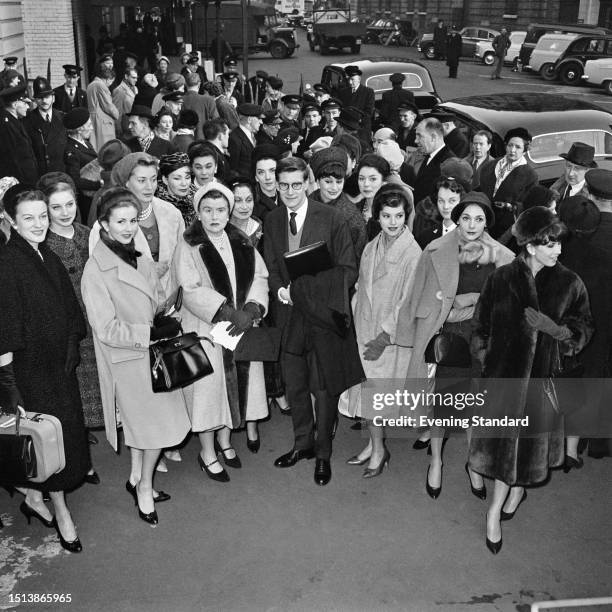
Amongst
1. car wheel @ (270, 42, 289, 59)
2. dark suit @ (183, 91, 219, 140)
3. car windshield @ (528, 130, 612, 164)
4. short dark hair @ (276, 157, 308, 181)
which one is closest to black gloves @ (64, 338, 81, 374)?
short dark hair @ (276, 157, 308, 181)

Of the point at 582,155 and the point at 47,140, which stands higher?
the point at 582,155

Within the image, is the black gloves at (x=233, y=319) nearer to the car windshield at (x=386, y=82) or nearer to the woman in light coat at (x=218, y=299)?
the woman in light coat at (x=218, y=299)

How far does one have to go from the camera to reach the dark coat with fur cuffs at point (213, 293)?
5.14m

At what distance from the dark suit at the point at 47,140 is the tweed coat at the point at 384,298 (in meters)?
4.75

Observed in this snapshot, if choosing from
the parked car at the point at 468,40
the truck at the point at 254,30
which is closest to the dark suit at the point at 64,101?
the truck at the point at 254,30

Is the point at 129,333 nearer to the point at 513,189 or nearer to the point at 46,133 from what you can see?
the point at 513,189

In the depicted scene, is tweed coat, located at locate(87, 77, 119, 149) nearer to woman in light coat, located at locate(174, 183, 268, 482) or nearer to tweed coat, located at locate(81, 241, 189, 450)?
woman in light coat, located at locate(174, 183, 268, 482)

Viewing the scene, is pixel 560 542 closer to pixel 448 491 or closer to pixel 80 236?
pixel 448 491

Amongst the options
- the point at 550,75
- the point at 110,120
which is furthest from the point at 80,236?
the point at 550,75

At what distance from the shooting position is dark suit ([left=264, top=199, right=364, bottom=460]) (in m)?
5.16

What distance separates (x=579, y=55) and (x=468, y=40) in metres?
10.5

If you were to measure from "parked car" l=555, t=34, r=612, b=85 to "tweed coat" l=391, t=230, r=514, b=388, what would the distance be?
1101 inches

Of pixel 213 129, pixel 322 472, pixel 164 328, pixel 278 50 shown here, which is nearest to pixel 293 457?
pixel 322 472

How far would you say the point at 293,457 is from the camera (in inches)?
220
